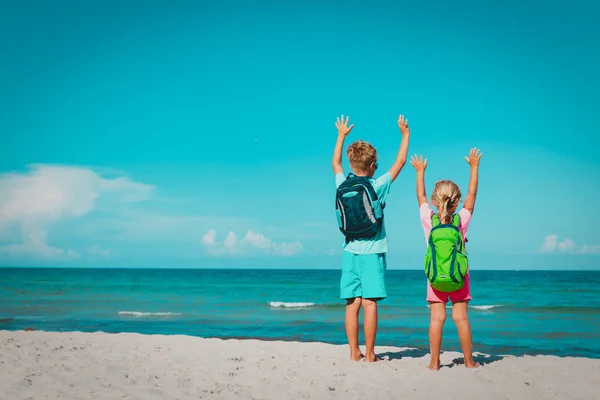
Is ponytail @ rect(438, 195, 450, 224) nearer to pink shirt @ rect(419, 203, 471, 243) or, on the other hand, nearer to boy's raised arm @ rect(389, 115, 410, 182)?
pink shirt @ rect(419, 203, 471, 243)

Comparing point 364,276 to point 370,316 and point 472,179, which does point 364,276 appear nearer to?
point 370,316

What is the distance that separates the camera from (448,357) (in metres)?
5.97

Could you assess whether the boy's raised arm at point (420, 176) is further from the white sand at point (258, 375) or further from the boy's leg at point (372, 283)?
the white sand at point (258, 375)

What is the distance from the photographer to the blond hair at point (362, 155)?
5.12m

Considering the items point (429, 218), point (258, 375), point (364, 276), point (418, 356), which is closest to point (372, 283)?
point (364, 276)

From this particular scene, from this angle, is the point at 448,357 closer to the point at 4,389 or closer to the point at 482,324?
the point at 4,389

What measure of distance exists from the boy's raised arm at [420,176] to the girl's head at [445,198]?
0.40ft

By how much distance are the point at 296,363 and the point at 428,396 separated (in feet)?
5.17

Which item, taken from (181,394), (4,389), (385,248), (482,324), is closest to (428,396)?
(385,248)

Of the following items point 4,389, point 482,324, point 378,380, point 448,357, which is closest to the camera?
point 4,389

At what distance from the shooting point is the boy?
4.85 metres

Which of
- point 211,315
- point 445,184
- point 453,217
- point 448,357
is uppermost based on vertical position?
point 445,184

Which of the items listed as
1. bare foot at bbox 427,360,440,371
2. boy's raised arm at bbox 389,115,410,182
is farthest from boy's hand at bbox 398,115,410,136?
bare foot at bbox 427,360,440,371

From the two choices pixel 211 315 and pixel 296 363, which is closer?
pixel 296 363
